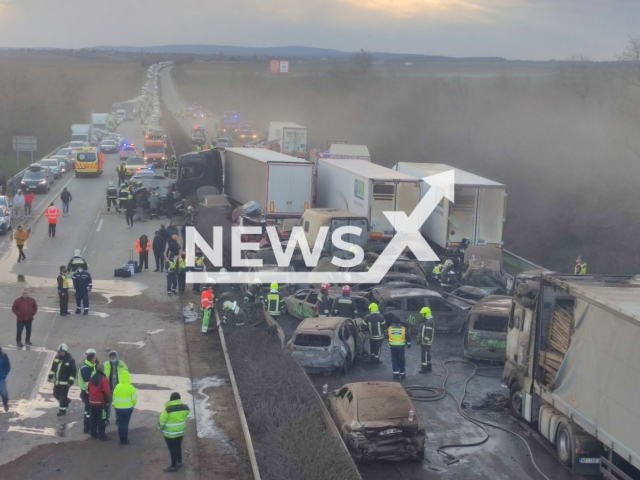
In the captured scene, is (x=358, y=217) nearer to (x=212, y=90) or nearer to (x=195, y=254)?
(x=195, y=254)

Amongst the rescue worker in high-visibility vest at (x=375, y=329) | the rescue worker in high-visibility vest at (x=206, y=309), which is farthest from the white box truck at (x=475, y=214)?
the rescue worker in high-visibility vest at (x=375, y=329)

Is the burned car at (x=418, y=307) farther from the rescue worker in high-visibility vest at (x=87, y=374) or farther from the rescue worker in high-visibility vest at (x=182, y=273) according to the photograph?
the rescue worker in high-visibility vest at (x=87, y=374)

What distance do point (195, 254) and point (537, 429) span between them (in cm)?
1393

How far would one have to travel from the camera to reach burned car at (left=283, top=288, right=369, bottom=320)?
20.2 meters

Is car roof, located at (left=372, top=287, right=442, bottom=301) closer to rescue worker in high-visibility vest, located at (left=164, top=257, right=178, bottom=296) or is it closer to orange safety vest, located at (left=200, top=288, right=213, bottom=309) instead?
orange safety vest, located at (left=200, top=288, right=213, bottom=309)

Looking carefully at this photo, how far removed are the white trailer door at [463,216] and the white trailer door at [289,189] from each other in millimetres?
6778

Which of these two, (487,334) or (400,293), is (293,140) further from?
(487,334)

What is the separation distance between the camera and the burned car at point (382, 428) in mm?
11922

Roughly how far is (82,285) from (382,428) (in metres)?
11.1

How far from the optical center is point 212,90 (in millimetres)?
147000

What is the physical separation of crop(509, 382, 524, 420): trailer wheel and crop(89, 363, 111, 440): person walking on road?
6.74 m

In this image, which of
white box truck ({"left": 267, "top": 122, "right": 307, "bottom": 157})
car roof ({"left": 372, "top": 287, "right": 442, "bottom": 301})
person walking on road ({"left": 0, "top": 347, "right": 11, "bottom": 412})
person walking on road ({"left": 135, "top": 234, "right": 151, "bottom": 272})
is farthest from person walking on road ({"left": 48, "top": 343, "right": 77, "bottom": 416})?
white box truck ({"left": 267, "top": 122, "right": 307, "bottom": 157})

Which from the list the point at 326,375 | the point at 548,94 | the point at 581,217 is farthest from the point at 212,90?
the point at 326,375

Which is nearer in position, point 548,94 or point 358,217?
point 358,217
